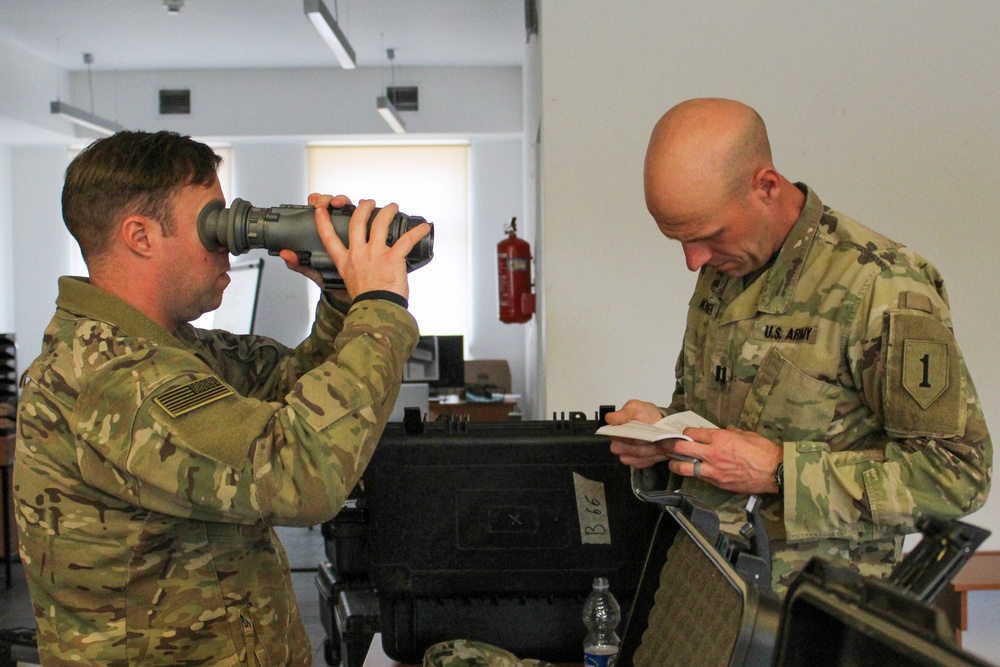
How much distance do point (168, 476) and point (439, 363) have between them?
497cm

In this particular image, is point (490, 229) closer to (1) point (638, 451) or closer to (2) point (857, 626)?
(1) point (638, 451)

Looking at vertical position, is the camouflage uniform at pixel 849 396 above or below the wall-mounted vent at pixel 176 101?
below

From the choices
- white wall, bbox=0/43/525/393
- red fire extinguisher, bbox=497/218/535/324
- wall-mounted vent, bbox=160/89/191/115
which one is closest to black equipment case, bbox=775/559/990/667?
red fire extinguisher, bbox=497/218/535/324

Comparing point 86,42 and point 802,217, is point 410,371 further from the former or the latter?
point 802,217

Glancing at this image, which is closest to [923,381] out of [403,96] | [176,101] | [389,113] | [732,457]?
[732,457]

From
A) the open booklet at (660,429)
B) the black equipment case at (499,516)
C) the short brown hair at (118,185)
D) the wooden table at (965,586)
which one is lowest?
the wooden table at (965,586)

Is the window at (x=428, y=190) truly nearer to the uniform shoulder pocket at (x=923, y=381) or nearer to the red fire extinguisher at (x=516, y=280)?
the red fire extinguisher at (x=516, y=280)

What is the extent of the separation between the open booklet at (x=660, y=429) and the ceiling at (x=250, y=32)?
465 centimetres

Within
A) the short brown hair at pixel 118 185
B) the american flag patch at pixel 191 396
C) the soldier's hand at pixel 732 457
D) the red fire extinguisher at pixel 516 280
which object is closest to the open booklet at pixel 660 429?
the soldier's hand at pixel 732 457

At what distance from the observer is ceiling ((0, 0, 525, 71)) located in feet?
19.0

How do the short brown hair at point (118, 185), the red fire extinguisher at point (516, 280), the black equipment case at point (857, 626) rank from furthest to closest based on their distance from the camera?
the red fire extinguisher at point (516, 280) < the short brown hair at point (118, 185) < the black equipment case at point (857, 626)

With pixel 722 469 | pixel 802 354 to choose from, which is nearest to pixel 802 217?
pixel 802 354

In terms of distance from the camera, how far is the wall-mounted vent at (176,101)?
7.37 m

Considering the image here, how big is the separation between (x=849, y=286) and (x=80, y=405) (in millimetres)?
951
